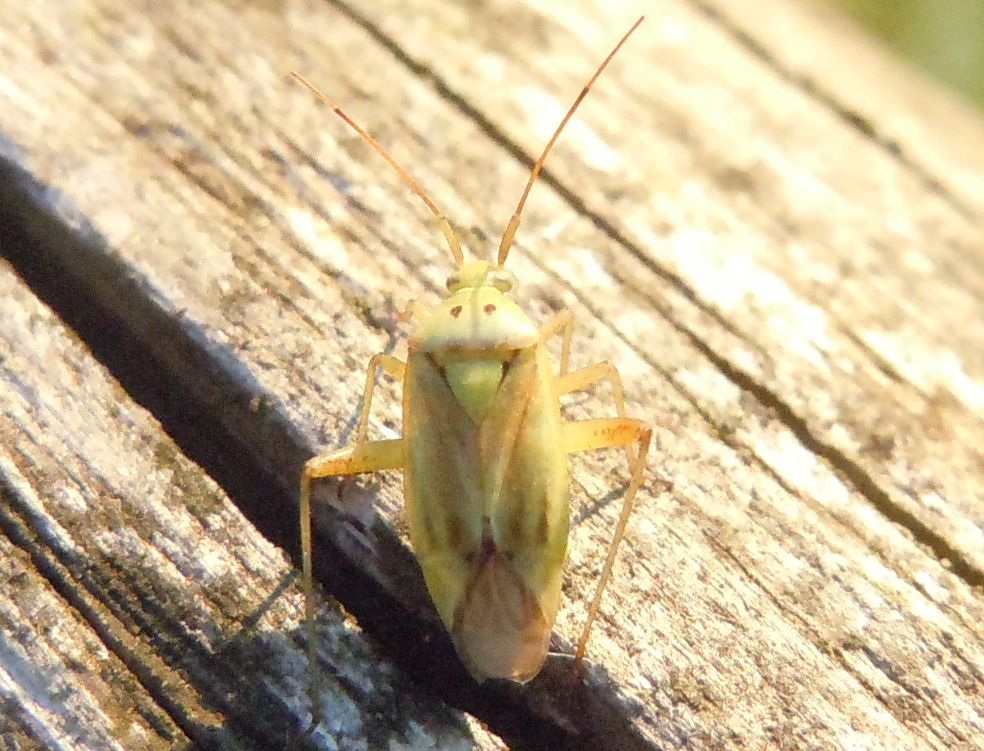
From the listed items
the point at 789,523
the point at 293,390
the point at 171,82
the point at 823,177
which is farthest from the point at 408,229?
the point at 823,177

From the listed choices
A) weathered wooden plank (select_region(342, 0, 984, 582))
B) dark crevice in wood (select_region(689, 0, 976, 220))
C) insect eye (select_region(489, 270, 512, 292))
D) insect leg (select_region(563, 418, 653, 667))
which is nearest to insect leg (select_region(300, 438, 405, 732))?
insect leg (select_region(563, 418, 653, 667))

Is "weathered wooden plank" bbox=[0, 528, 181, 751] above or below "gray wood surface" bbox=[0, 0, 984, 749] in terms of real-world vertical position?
below

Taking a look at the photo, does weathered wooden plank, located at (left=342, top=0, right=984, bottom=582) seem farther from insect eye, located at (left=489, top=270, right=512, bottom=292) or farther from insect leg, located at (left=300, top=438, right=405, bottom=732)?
insect leg, located at (left=300, top=438, right=405, bottom=732)

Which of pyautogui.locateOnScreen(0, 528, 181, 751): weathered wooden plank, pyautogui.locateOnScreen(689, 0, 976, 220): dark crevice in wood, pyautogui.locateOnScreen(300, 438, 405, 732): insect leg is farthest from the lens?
pyautogui.locateOnScreen(689, 0, 976, 220): dark crevice in wood

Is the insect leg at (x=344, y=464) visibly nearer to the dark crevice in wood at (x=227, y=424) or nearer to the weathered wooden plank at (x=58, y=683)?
the dark crevice in wood at (x=227, y=424)

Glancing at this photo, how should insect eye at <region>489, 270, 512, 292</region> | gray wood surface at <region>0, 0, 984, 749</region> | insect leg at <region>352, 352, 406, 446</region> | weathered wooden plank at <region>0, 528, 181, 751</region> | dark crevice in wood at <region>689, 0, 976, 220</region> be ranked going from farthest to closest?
1. dark crevice in wood at <region>689, 0, 976, 220</region>
2. insect eye at <region>489, 270, 512, 292</region>
3. insect leg at <region>352, 352, 406, 446</region>
4. gray wood surface at <region>0, 0, 984, 749</region>
5. weathered wooden plank at <region>0, 528, 181, 751</region>

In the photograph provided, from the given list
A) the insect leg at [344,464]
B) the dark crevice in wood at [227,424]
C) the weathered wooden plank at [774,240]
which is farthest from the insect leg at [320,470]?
the weathered wooden plank at [774,240]
